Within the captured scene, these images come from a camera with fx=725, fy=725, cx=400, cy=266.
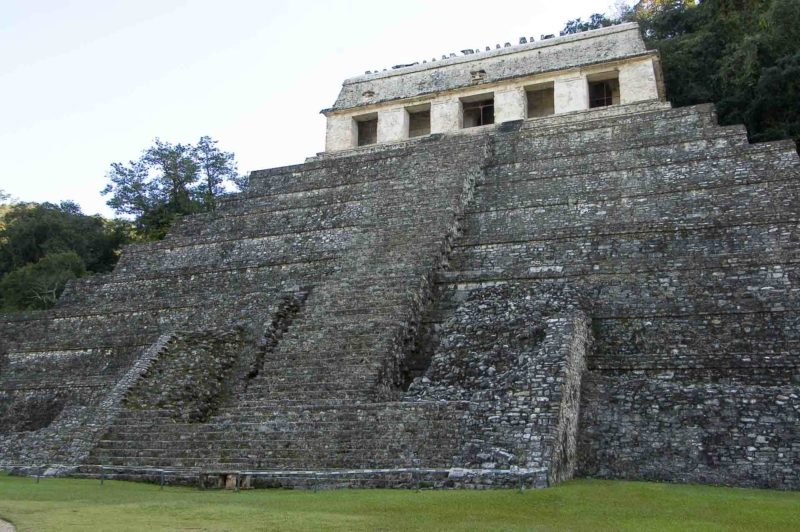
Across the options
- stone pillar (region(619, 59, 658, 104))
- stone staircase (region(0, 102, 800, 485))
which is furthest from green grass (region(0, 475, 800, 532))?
stone pillar (region(619, 59, 658, 104))

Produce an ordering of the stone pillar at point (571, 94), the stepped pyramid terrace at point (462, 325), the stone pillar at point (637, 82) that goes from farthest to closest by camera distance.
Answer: the stone pillar at point (571, 94) → the stone pillar at point (637, 82) → the stepped pyramid terrace at point (462, 325)

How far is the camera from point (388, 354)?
10.7 meters

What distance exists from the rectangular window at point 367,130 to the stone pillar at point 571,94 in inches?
252

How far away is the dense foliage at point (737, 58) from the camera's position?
75.3 feet

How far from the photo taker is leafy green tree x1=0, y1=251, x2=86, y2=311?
23.2 metres

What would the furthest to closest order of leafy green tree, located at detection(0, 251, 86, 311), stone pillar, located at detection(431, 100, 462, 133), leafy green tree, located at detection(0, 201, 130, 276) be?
leafy green tree, located at detection(0, 201, 130, 276) → leafy green tree, located at detection(0, 251, 86, 311) → stone pillar, located at detection(431, 100, 462, 133)

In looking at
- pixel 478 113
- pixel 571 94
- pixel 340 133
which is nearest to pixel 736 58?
pixel 571 94

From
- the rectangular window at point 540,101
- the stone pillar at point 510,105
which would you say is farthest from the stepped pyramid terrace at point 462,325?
the rectangular window at point 540,101

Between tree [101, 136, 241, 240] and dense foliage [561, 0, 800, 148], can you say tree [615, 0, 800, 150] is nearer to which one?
dense foliage [561, 0, 800, 148]

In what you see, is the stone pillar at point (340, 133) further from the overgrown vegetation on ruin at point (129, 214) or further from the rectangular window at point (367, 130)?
the overgrown vegetation on ruin at point (129, 214)

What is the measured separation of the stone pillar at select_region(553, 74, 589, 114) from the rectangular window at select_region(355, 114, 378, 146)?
6.41 metres

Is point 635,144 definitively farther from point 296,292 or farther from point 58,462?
point 58,462

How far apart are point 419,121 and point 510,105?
3489 millimetres

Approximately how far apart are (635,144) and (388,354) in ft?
31.8
